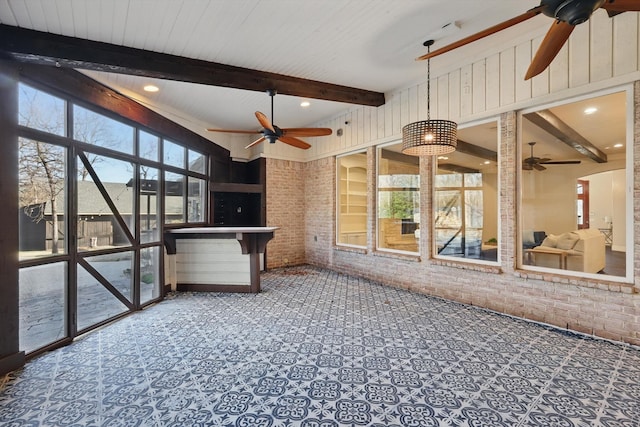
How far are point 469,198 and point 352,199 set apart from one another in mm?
2734

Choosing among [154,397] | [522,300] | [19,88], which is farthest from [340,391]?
[19,88]

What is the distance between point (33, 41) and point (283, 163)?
17.2 ft

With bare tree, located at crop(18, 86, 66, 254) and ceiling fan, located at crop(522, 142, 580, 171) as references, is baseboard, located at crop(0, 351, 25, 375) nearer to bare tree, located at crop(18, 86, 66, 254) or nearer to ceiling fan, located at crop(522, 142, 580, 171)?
bare tree, located at crop(18, 86, 66, 254)

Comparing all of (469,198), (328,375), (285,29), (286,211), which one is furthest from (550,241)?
(286,211)

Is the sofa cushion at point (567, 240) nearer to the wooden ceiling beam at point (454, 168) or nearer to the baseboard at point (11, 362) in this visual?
the wooden ceiling beam at point (454, 168)

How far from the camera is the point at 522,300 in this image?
3.90m

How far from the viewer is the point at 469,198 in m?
4.84

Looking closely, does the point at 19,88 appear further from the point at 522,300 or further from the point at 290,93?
the point at 522,300

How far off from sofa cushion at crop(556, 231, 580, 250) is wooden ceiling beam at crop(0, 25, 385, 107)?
379cm

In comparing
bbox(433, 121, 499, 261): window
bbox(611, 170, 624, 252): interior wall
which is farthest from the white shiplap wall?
bbox(611, 170, 624, 252): interior wall

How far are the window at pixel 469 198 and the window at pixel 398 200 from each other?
1.42ft

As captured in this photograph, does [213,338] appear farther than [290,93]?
No

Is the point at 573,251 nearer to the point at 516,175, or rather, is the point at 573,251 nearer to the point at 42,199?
the point at 516,175

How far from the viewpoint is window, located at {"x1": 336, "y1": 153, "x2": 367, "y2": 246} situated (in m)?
6.62
